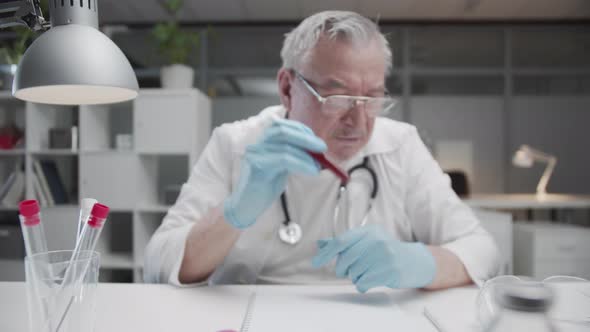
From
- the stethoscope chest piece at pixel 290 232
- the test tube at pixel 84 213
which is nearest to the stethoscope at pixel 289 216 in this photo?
the stethoscope chest piece at pixel 290 232

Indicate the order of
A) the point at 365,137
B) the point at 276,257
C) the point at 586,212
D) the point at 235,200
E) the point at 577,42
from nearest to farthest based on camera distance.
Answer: the point at 235,200 < the point at 365,137 < the point at 276,257 < the point at 586,212 < the point at 577,42

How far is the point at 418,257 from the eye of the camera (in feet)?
2.75

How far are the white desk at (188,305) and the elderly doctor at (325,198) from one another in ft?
0.14

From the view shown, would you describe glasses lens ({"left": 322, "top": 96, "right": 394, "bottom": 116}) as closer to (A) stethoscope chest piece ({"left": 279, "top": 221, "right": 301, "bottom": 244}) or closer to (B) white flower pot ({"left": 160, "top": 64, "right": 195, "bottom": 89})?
(A) stethoscope chest piece ({"left": 279, "top": 221, "right": 301, "bottom": 244})

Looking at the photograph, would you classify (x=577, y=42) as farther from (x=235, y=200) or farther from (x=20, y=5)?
(x=20, y=5)

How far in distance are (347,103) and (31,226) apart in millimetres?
653

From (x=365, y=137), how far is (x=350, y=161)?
0.50 feet

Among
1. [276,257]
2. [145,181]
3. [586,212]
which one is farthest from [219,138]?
[586,212]

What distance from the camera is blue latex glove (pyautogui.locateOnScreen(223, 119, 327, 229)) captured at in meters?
0.70

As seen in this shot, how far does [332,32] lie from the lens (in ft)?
3.16

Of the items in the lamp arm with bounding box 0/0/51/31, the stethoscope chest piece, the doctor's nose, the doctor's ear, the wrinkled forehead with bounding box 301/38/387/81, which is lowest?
the stethoscope chest piece

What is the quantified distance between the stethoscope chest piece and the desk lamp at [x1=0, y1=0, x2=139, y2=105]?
637 millimetres

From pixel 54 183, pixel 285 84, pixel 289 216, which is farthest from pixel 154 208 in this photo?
pixel 285 84

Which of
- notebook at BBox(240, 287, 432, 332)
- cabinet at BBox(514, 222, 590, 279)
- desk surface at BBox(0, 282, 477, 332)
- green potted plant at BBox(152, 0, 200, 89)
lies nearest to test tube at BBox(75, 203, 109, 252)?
desk surface at BBox(0, 282, 477, 332)
